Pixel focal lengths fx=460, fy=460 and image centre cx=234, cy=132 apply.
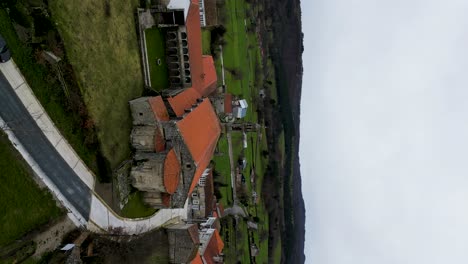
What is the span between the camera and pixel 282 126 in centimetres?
15825

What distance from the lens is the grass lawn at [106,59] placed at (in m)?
42.7

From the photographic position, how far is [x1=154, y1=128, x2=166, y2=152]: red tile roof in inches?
1962

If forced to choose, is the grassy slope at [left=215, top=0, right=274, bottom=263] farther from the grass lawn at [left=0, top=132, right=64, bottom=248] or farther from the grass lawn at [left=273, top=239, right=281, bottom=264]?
the grass lawn at [left=0, top=132, right=64, bottom=248]

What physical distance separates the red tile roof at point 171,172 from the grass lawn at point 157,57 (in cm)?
1196

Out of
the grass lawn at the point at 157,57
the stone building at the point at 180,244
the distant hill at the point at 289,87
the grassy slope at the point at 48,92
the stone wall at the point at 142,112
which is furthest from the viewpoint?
the distant hill at the point at 289,87

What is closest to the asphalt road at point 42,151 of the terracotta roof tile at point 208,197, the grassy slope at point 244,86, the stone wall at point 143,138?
the stone wall at point 143,138

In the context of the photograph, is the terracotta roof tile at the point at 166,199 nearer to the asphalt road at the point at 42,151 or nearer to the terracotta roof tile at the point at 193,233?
the terracotta roof tile at the point at 193,233

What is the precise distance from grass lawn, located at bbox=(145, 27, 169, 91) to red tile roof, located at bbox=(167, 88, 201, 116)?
10.1 ft

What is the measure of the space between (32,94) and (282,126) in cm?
12506

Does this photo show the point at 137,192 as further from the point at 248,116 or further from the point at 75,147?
the point at 248,116

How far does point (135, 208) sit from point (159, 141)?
28.1 feet

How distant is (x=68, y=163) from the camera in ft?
137

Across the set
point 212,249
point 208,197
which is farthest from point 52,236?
point 208,197

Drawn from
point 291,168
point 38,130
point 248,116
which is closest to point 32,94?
point 38,130
